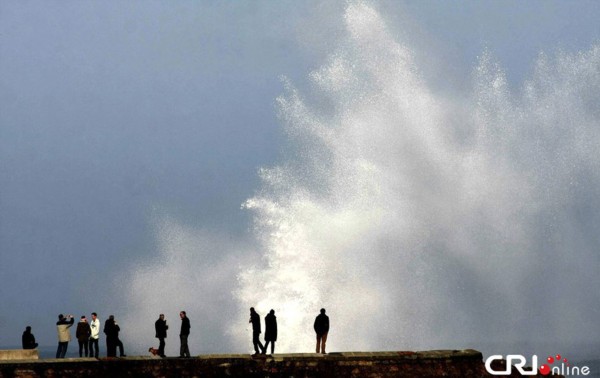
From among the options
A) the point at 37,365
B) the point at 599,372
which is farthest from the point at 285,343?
the point at 599,372

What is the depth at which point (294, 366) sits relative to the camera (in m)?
21.5

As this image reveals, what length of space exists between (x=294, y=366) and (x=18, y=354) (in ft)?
27.4

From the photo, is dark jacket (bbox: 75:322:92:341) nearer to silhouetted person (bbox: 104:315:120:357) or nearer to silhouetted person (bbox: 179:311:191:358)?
silhouetted person (bbox: 104:315:120:357)

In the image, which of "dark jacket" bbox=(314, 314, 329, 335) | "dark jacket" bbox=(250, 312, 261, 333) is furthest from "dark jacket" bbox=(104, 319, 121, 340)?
"dark jacket" bbox=(314, 314, 329, 335)

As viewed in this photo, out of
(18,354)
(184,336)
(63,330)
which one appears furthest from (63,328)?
(184,336)

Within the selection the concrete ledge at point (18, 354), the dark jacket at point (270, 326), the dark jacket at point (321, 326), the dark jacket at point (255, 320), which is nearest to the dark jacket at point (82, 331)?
the concrete ledge at point (18, 354)

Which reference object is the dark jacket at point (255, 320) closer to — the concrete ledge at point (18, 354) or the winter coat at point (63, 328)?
the winter coat at point (63, 328)

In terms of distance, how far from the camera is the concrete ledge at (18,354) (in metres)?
21.6

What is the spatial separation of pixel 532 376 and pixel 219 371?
30.5ft

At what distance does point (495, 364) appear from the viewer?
71.6 ft

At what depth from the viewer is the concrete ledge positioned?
21.6 m

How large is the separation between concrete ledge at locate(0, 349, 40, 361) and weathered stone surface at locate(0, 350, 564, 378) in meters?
1.79

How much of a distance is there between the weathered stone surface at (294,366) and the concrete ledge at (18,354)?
1788 mm

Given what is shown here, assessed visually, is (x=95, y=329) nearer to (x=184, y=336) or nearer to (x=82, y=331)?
(x=82, y=331)
